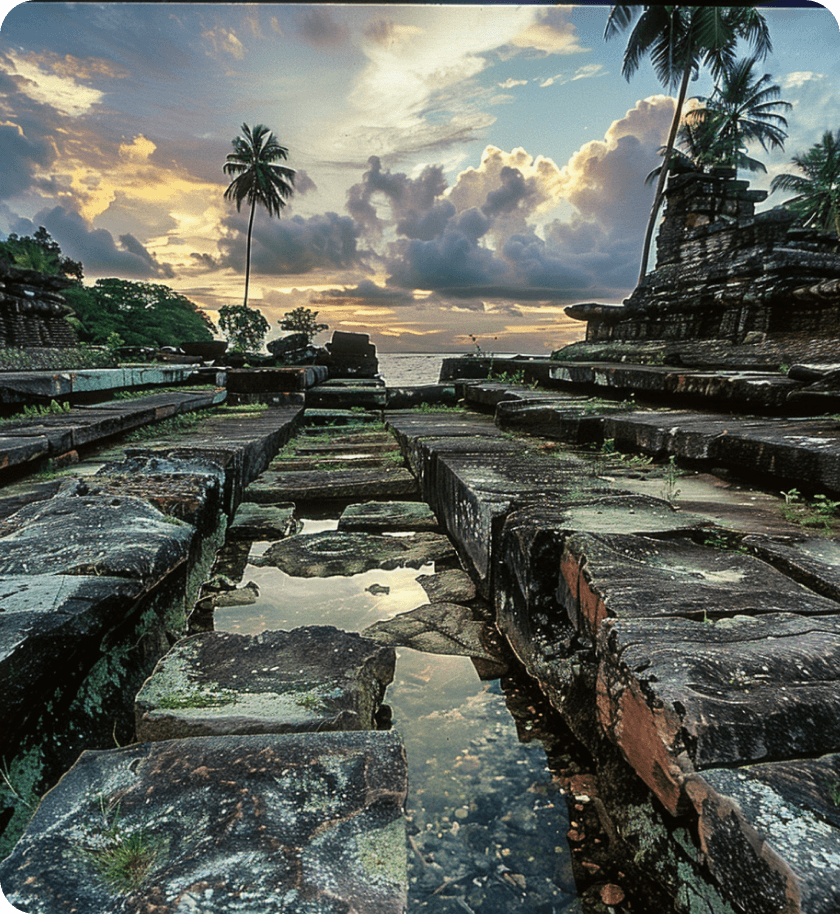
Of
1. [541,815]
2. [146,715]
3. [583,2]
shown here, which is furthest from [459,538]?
[583,2]

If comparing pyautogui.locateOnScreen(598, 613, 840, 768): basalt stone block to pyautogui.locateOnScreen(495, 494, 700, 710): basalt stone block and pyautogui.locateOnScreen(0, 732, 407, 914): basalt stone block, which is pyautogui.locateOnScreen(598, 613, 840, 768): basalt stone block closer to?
pyautogui.locateOnScreen(495, 494, 700, 710): basalt stone block

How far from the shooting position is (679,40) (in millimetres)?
22141

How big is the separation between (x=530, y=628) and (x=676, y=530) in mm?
510

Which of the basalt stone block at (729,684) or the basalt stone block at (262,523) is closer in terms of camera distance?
the basalt stone block at (729,684)

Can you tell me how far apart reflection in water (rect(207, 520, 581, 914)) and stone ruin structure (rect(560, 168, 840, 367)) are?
3.31 m

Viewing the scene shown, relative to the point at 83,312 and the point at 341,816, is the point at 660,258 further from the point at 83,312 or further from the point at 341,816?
the point at 83,312

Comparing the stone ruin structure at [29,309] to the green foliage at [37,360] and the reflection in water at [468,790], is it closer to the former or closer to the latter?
the green foliage at [37,360]

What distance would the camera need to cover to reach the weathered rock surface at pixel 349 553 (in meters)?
2.17

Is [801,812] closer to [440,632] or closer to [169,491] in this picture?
[440,632]

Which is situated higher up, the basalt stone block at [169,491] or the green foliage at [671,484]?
the green foliage at [671,484]

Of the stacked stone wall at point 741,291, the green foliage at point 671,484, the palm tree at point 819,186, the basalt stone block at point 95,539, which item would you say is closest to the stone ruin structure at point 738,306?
the stacked stone wall at point 741,291

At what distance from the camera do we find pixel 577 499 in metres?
1.85

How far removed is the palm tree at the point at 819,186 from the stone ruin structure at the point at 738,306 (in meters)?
27.9

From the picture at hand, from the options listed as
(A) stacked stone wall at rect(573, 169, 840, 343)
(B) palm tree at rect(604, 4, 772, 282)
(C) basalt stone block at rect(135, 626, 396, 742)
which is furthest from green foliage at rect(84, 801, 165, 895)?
(B) palm tree at rect(604, 4, 772, 282)
